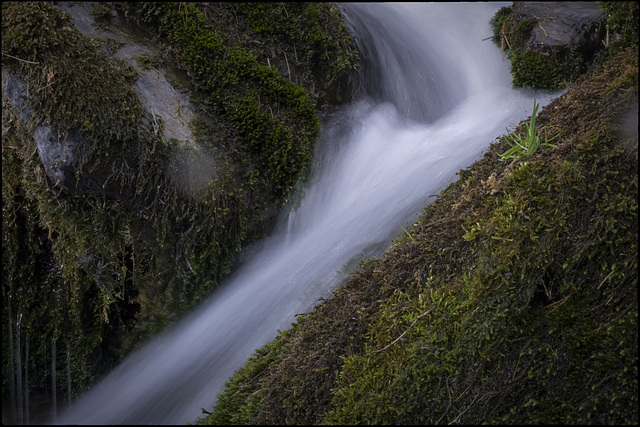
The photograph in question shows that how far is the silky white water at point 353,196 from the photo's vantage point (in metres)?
3.64

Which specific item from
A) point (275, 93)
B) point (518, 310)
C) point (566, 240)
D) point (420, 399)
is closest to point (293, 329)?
point (420, 399)

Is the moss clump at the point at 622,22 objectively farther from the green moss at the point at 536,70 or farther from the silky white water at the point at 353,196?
the silky white water at the point at 353,196

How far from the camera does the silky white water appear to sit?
12.0ft

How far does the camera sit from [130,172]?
3627 mm

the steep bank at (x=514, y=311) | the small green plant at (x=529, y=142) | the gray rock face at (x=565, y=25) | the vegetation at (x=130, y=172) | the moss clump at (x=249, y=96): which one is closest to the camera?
the steep bank at (x=514, y=311)

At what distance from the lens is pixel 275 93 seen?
165 inches

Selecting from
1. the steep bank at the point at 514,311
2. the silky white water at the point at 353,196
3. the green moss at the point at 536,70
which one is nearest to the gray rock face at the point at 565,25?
the green moss at the point at 536,70

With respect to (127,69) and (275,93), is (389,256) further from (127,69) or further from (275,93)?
(127,69)

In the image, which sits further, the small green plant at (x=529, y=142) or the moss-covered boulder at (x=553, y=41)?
the moss-covered boulder at (x=553, y=41)

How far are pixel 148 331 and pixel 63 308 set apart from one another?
3.62 feet

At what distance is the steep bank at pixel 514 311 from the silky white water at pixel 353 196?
719mm

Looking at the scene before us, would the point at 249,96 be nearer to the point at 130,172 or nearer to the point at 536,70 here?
the point at 130,172

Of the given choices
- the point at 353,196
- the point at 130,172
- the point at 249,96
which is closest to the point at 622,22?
the point at 353,196

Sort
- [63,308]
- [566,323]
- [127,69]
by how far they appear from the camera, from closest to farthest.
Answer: [566,323] < [127,69] < [63,308]
